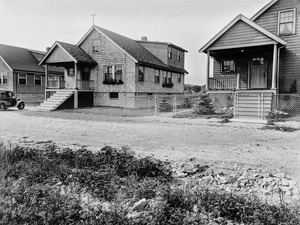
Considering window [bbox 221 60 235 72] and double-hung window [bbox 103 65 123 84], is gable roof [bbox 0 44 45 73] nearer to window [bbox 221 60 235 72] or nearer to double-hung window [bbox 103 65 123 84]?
double-hung window [bbox 103 65 123 84]

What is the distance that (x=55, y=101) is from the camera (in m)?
21.9

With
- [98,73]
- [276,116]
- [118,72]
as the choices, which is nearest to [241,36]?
[276,116]

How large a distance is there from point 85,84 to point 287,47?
16.5 meters

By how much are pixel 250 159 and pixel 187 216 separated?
3331mm

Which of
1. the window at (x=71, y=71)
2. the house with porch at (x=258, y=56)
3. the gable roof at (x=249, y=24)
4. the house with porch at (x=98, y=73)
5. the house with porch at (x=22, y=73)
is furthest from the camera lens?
the house with porch at (x=22, y=73)

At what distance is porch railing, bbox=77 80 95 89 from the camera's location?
78.6 ft

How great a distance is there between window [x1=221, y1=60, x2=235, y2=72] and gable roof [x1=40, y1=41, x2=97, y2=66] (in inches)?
458

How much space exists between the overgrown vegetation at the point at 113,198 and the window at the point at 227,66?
611 inches

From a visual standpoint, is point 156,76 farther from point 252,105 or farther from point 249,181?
point 249,181

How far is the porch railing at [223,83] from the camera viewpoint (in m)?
17.8

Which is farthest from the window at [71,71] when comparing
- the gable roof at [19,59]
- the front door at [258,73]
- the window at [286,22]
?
the window at [286,22]

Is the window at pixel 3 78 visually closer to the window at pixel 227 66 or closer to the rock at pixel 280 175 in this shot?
the window at pixel 227 66

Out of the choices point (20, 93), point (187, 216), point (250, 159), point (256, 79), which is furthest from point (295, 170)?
point (20, 93)

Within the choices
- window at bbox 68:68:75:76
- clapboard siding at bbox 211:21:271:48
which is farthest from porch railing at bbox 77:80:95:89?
clapboard siding at bbox 211:21:271:48
